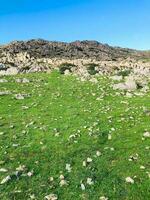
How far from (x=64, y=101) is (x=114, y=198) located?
58.0 ft

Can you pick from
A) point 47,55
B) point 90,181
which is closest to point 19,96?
point 90,181

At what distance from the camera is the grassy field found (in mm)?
16641

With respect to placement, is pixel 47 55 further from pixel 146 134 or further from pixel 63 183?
pixel 63 183

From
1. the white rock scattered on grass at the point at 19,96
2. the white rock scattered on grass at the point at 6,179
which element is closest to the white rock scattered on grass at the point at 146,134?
the white rock scattered on grass at the point at 6,179

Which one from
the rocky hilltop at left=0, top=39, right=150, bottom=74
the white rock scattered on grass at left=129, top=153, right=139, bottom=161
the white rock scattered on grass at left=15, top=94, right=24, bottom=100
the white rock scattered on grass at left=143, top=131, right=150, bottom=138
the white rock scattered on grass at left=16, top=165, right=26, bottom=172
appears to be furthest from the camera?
the rocky hilltop at left=0, top=39, right=150, bottom=74

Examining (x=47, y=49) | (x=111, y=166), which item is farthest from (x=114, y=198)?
(x=47, y=49)

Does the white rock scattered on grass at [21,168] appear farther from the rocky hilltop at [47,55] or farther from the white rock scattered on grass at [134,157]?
the rocky hilltop at [47,55]

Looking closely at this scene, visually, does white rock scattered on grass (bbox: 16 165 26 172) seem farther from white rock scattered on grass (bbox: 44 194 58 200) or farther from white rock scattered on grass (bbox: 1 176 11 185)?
white rock scattered on grass (bbox: 44 194 58 200)

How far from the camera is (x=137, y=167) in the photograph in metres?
18.3

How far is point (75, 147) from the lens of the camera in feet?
68.5

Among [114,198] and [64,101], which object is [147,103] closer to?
[64,101]

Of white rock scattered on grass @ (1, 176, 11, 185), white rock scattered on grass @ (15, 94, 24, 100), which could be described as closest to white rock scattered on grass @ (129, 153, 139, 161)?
white rock scattered on grass @ (1, 176, 11, 185)

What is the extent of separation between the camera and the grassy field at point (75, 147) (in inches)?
655

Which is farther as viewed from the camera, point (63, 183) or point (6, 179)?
point (6, 179)
